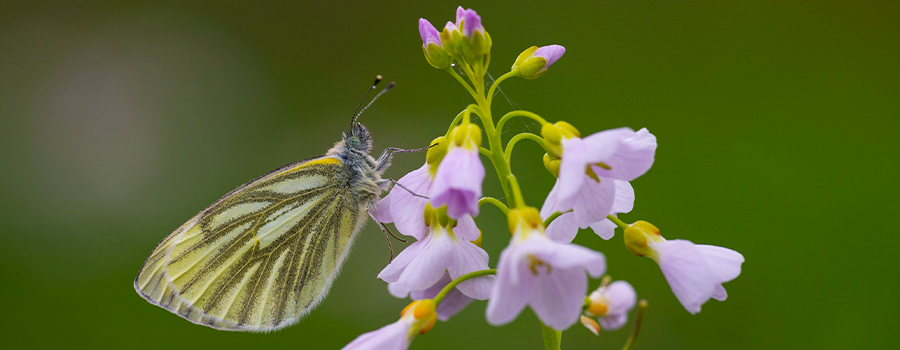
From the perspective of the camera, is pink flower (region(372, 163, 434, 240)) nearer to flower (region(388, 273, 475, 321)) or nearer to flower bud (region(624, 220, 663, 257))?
flower (region(388, 273, 475, 321))

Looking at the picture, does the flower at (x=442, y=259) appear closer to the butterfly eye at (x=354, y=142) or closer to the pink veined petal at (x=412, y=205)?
the pink veined petal at (x=412, y=205)

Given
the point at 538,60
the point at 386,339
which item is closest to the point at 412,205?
the point at 386,339

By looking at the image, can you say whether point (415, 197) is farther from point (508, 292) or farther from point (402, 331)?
point (508, 292)

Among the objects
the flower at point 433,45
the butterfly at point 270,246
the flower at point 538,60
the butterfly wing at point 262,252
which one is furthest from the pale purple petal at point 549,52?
the butterfly wing at point 262,252

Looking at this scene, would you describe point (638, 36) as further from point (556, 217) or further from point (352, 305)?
point (556, 217)

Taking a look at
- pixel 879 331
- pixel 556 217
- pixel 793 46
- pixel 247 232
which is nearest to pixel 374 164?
pixel 247 232
